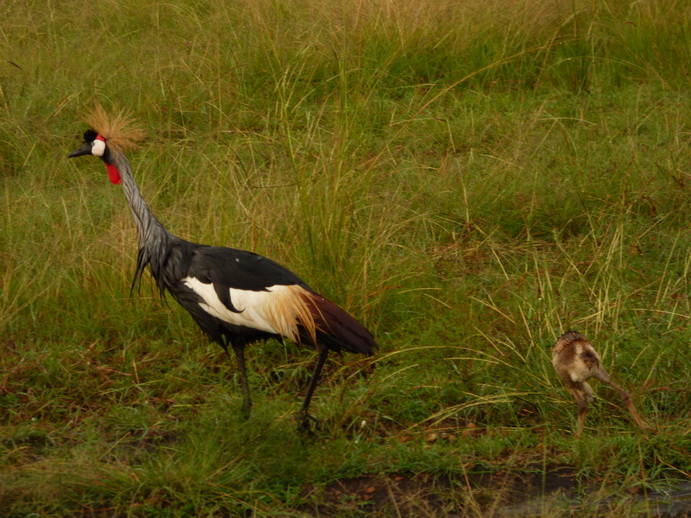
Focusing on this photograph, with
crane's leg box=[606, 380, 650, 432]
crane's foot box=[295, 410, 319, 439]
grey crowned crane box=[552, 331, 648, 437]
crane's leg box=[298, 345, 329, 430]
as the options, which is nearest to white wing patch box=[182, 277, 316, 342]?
crane's leg box=[298, 345, 329, 430]

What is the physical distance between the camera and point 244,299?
12.2 ft

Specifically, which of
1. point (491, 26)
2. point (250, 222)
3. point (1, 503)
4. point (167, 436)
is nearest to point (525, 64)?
point (491, 26)

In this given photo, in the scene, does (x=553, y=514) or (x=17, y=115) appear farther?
(x=17, y=115)

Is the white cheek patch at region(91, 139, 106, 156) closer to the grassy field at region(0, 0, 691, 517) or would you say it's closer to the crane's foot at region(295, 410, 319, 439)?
the grassy field at region(0, 0, 691, 517)

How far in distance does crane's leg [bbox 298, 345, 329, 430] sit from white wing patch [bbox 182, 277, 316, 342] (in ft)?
0.40

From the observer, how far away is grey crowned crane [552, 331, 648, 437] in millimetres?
3537

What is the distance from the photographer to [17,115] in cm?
631

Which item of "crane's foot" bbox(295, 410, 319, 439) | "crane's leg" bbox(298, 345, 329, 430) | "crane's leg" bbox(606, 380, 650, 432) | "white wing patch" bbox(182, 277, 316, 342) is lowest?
"crane's leg" bbox(606, 380, 650, 432)

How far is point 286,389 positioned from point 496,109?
3.07 m

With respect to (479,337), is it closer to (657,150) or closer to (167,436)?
(167,436)

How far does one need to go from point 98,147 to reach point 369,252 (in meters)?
1.46

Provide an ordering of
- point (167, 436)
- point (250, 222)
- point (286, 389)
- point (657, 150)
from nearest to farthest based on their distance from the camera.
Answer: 1. point (167, 436)
2. point (286, 389)
3. point (250, 222)
4. point (657, 150)

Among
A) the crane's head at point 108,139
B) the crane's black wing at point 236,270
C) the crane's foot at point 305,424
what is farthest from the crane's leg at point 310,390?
the crane's head at point 108,139

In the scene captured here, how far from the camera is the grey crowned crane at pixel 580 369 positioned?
3537mm
